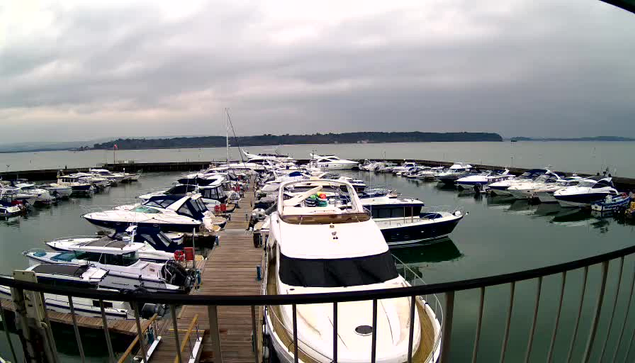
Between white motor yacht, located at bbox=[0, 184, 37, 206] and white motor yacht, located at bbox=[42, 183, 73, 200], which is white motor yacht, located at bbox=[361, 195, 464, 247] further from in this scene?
white motor yacht, located at bbox=[42, 183, 73, 200]

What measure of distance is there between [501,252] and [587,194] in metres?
14.7

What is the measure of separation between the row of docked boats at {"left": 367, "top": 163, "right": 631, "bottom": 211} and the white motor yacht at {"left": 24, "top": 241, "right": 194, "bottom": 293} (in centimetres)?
2902

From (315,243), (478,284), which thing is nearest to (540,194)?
(315,243)

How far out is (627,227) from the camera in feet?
71.0

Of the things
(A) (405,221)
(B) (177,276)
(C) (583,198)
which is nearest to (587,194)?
(C) (583,198)

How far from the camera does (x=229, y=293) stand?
9.62 m

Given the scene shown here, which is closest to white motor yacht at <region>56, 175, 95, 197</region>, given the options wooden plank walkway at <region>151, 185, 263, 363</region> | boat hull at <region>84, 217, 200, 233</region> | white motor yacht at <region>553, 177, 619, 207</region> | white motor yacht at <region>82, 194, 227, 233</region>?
white motor yacht at <region>82, 194, 227, 233</region>

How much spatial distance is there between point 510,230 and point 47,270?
23561 mm

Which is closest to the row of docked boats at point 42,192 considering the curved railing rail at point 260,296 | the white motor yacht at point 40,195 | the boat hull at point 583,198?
the white motor yacht at point 40,195

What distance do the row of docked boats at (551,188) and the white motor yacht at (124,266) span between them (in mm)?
29021

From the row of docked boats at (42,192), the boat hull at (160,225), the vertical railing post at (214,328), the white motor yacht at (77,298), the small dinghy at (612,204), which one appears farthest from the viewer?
the row of docked boats at (42,192)

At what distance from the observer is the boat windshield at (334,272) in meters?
6.54

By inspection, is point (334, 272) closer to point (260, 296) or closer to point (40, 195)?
point (260, 296)

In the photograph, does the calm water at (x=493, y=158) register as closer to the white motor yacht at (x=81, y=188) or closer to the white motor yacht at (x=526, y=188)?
the white motor yacht at (x=526, y=188)
